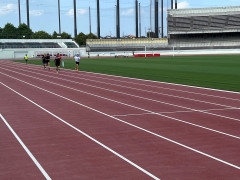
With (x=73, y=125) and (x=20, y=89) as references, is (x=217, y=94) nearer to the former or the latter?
(x=73, y=125)

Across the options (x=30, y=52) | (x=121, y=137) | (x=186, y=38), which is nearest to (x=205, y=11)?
(x=186, y=38)

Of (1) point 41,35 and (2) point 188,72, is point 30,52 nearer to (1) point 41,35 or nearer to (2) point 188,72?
(1) point 41,35

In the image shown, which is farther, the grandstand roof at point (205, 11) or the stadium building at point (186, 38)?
the grandstand roof at point (205, 11)

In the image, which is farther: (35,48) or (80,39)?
(80,39)

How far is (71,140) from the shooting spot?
9.02 metres

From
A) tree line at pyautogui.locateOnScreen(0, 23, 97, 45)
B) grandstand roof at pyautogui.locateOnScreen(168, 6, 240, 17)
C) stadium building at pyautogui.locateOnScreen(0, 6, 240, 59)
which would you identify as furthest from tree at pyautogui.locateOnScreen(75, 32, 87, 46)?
grandstand roof at pyautogui.locateOnScreen(168, 6, 240, 17)

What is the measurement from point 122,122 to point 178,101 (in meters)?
4.63

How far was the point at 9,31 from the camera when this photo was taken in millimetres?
109062

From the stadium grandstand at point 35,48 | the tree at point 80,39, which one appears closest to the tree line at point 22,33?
the tree at point 80,39

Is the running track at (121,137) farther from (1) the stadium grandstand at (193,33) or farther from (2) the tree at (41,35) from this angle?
(2) the tree at (41,35)

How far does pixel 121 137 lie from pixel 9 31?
105931 millimetres

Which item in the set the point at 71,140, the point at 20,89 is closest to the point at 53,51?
the point at 20,89

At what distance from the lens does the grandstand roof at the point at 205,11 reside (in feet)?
296

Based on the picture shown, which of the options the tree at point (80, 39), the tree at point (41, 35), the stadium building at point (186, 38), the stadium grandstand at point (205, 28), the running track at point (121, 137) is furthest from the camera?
the tree at point (41, 35)
